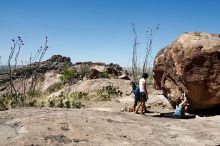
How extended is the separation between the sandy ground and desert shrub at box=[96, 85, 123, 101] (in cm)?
682

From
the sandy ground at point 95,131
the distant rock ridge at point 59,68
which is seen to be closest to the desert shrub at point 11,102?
the distant rock ridge at point 59,68

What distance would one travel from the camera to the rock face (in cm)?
1184

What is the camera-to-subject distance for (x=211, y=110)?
12.8 meters

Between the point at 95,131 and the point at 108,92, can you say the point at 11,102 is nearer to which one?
the point at 108,92

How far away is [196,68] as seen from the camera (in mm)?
12047

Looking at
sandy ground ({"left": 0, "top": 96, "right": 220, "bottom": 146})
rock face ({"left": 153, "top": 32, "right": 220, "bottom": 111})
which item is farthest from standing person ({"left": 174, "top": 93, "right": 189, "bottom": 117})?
sandy ground ({"left": 0, "top": 96, "right": 220, "bottom": 146})

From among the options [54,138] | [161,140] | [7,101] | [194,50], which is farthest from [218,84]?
[7,101]

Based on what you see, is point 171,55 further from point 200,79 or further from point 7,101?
point 7,101

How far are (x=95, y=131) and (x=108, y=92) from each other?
10.1 m

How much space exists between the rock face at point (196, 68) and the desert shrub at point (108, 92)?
4956mm

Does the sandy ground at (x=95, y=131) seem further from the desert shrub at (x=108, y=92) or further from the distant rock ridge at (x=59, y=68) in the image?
the desert shrub at (x=108, y=92)

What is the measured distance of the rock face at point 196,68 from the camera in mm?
11844

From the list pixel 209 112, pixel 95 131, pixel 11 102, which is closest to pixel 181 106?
pixel 209 112

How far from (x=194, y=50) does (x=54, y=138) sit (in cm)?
654
